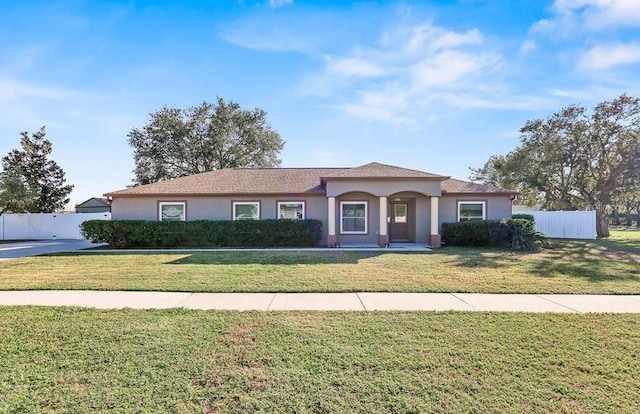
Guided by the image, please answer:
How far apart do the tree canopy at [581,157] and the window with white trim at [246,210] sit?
1852 cm

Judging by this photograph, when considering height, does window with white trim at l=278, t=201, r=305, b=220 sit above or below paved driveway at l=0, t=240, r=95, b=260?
above

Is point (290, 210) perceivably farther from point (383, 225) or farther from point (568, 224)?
point (568, 224)

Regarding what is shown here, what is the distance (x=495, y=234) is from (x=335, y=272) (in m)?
9.46

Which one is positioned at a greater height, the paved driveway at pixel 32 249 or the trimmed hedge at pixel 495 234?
the trimmed hedge at pixel 495 234

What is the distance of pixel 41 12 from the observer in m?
9.59

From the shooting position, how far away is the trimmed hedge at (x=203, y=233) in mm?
14797

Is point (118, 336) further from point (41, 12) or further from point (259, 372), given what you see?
point (41, 12)

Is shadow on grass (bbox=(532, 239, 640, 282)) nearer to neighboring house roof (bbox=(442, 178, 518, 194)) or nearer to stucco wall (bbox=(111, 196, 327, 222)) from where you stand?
neighboring house roof (bbox=(442, 178, 518, 194))

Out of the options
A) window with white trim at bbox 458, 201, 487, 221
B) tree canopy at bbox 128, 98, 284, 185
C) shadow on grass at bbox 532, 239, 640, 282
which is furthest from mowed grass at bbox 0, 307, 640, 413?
tree canopy at bbox 128, 98, 284, 185

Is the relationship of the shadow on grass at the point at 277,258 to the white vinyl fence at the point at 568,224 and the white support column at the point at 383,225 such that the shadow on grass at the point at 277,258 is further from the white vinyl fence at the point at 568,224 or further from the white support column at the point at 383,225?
the white vinyl fence at the point at 568,224

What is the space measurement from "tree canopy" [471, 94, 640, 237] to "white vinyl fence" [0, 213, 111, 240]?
30.3 meters

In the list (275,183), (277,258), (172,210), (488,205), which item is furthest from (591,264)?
(172,210)

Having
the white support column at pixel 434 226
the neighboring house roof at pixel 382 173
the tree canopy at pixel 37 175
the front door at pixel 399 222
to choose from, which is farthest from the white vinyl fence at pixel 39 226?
the white support column at pixel 434 226

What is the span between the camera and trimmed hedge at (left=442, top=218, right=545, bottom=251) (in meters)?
13.6
